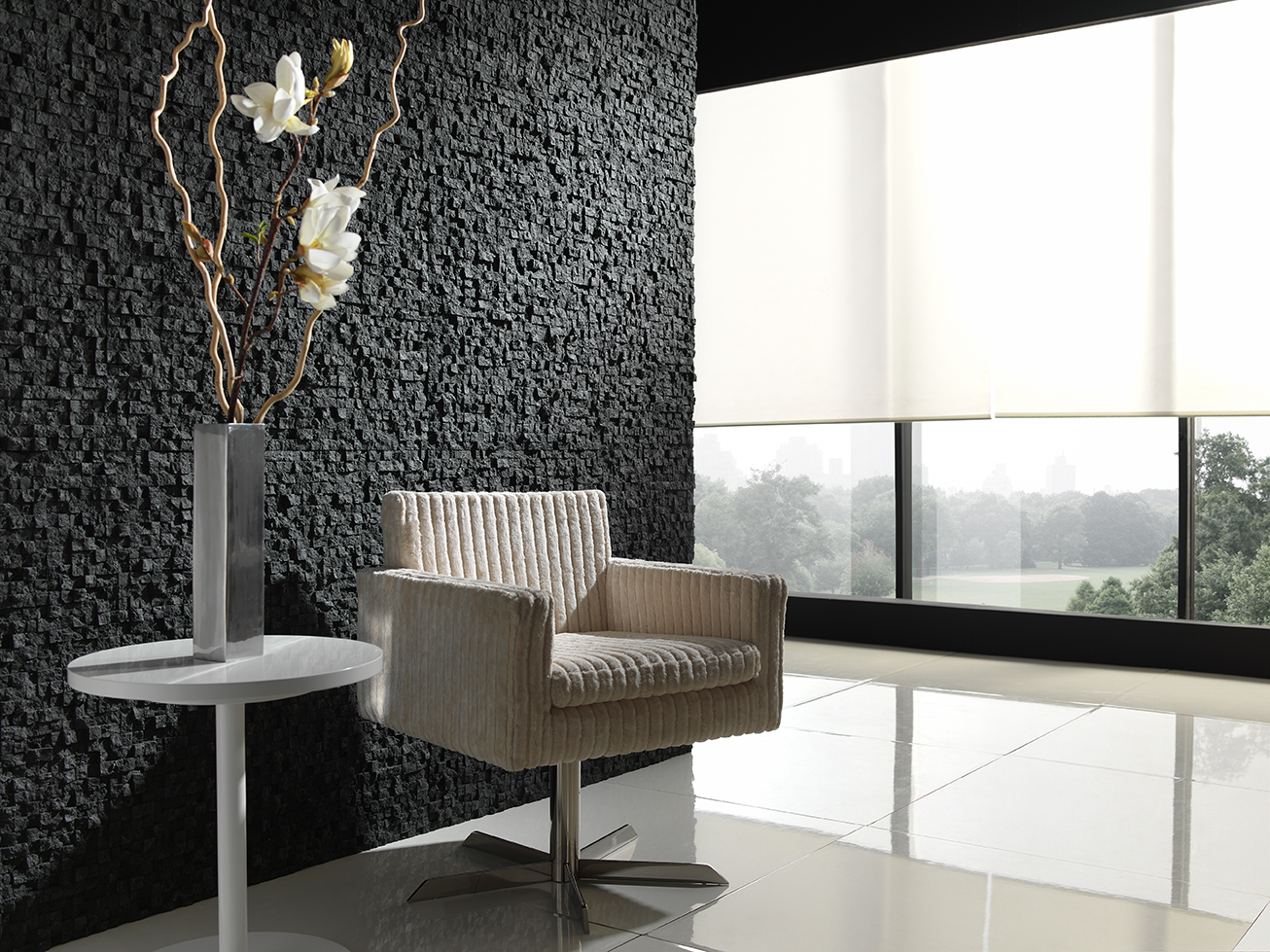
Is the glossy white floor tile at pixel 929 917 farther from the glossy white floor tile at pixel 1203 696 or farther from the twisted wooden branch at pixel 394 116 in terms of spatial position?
the glossy white floor tile at pixel 1203 696

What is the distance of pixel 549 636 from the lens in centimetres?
198

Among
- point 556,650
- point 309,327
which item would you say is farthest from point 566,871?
point 309,327

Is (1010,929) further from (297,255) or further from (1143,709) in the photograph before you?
(1143,709)

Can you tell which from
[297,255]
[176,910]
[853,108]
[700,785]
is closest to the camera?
[297,255]

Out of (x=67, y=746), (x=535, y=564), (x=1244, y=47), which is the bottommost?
(x=67, y=746)

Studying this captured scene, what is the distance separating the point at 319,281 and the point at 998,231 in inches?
158

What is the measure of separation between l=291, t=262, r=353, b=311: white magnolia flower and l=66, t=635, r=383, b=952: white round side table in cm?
58

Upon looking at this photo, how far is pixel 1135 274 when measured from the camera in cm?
477

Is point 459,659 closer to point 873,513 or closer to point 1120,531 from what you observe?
point 873,513

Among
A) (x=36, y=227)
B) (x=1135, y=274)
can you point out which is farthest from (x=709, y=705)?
(x=1135, y=274)

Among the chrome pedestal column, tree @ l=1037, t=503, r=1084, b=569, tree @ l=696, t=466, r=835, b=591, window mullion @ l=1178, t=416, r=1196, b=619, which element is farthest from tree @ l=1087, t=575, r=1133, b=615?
the chrome pedestal column

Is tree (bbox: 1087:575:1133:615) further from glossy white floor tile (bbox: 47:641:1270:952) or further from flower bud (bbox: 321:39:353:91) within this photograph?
flower bud (bbox: 321:39:353:91)

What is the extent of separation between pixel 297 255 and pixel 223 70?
26.7 inches

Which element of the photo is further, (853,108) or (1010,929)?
(853,108)
